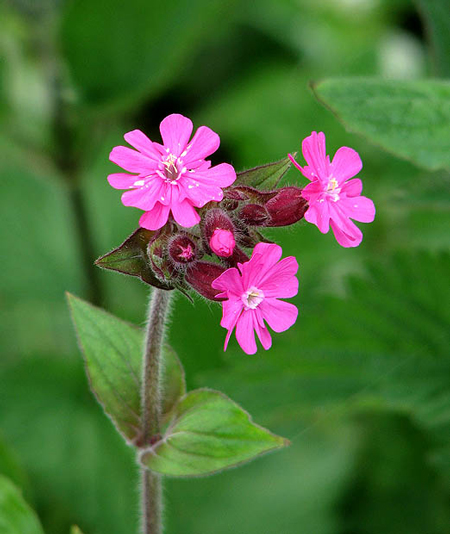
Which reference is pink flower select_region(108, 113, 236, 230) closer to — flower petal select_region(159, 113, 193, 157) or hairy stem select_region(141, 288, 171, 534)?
flower petal select_region(159, 113, 193, 157)

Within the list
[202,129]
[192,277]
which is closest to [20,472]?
[192,277]

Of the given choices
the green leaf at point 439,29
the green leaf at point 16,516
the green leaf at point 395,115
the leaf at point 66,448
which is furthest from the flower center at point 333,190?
the leaf at point 66,448

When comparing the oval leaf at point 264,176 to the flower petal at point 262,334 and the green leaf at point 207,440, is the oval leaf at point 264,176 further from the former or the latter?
the green leaf at point 207,440

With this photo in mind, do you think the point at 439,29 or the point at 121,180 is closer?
the point at 121,180

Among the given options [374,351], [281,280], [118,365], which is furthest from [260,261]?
[374,351]

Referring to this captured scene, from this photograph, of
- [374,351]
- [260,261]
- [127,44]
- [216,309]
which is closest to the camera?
[260,261]

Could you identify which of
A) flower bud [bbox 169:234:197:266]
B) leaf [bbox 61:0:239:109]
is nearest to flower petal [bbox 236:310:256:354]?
flower bud [bbox 169:234:197:266]

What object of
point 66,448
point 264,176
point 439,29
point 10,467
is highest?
point 439,29

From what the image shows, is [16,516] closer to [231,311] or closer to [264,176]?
[231,311]

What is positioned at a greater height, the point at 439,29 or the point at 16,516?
the point at 439,29
